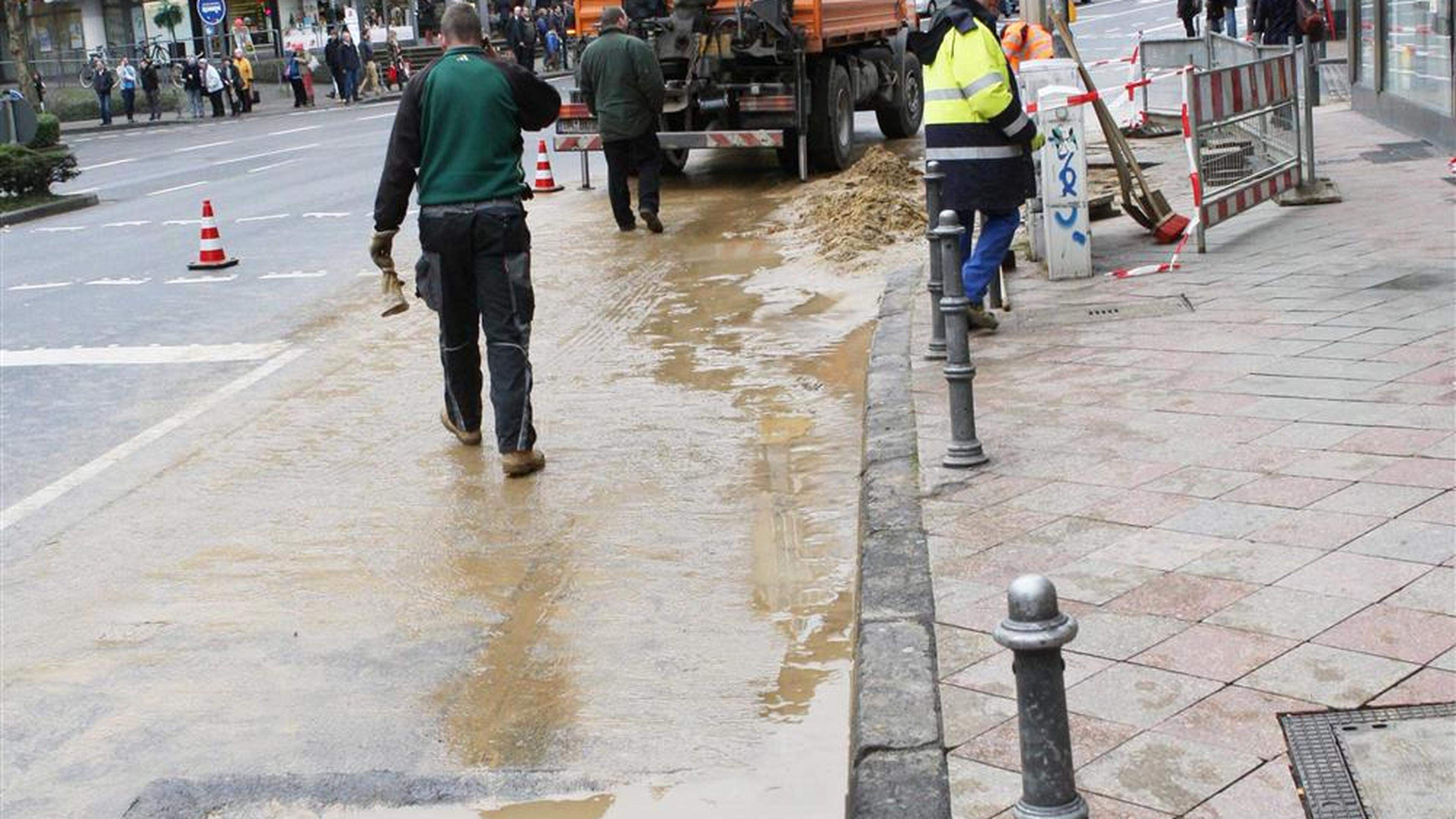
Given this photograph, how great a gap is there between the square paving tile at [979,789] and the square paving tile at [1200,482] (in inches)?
83.4

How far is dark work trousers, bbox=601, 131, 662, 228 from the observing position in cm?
1477

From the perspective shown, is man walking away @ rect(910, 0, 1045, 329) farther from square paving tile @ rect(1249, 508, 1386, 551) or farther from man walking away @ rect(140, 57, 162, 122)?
man walking away @ rect(140, 57, 162, 122)

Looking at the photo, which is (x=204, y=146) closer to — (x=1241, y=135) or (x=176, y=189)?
(x=176, y=189)

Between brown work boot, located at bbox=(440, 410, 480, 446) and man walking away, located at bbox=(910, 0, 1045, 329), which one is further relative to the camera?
man walking away, located at bbox=(910, 0, 1045, 329)

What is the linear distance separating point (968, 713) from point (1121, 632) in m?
0.62

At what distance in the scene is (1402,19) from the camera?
56.0ft

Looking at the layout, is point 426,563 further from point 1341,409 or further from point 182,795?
point 1341,409

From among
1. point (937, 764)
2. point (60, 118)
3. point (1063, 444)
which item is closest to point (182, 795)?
point (937, 764)

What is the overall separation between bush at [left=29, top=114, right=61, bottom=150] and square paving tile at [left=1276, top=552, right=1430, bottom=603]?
74.7 feet

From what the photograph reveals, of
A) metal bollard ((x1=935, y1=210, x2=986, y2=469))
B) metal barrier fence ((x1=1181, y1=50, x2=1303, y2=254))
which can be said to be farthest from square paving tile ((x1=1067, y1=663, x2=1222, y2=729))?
metal barrier fence ((x1=1181, y1=50, x2=1303, y2=254))

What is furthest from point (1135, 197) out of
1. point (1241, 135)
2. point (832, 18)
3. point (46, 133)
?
point (46, 133)

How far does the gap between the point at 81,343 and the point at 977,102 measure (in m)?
6.17

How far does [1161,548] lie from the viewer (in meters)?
5.39

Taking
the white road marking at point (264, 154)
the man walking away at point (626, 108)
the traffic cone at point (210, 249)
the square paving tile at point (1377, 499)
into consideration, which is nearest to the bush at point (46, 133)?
the white road marking at point (264, 154)
